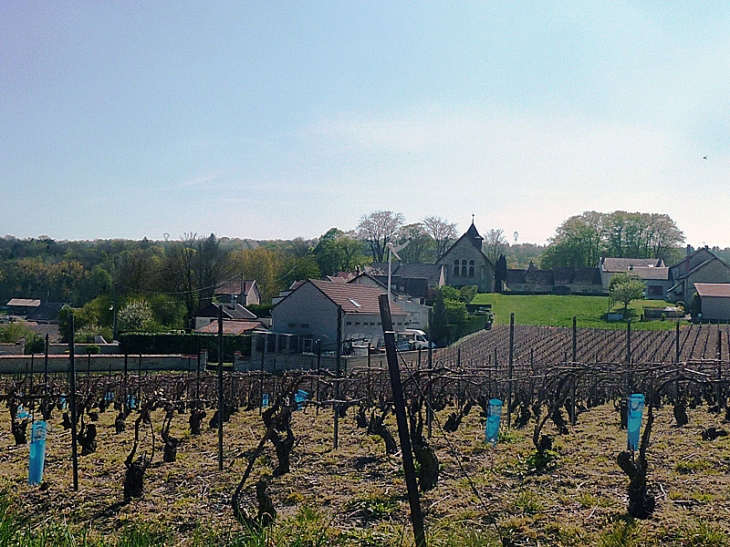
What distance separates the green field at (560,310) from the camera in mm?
55572

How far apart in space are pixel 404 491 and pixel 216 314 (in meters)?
44.9

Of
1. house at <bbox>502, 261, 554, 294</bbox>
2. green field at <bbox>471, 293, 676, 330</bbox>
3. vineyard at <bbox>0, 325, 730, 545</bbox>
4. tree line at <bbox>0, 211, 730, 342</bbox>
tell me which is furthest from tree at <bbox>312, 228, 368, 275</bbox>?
vineyard at <bbox>0, 325, 730, 545</bbox>

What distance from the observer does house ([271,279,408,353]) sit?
39219 millimetres

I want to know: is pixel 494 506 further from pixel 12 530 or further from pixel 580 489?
pixel 12 530

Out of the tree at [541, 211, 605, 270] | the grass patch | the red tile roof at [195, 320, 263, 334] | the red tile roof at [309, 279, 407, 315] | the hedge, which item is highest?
the tree at [541, 211, 605, 270]

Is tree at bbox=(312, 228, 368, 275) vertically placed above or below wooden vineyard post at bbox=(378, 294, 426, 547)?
above

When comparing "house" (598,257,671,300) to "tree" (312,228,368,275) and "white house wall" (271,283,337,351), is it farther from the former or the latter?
"white house wall" (271,283,337,351)

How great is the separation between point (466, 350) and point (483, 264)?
3569cm

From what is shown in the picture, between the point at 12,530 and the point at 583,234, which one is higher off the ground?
the point at 583,234

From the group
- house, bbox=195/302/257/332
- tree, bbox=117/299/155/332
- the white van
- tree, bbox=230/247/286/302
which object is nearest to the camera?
the white van

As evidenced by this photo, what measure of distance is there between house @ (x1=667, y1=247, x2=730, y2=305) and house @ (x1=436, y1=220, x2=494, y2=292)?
18.9m

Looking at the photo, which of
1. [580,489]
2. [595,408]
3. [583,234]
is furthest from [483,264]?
[580,489]

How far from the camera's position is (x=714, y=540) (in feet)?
17.4

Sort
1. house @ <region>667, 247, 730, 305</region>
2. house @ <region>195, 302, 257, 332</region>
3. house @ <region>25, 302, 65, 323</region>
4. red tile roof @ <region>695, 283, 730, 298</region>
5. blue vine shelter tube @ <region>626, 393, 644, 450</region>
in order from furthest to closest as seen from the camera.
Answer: house @ <region>25, 302, 65, 323</region> < house @ <region>667, 247, 730, 305</region> < red tile roof @ <region>695, 283, 730, 298</region> < house @ <region>195, 302, 257, 332</region> < blue vine shelter tube @ <region>626, 393, 644, 450</region>
